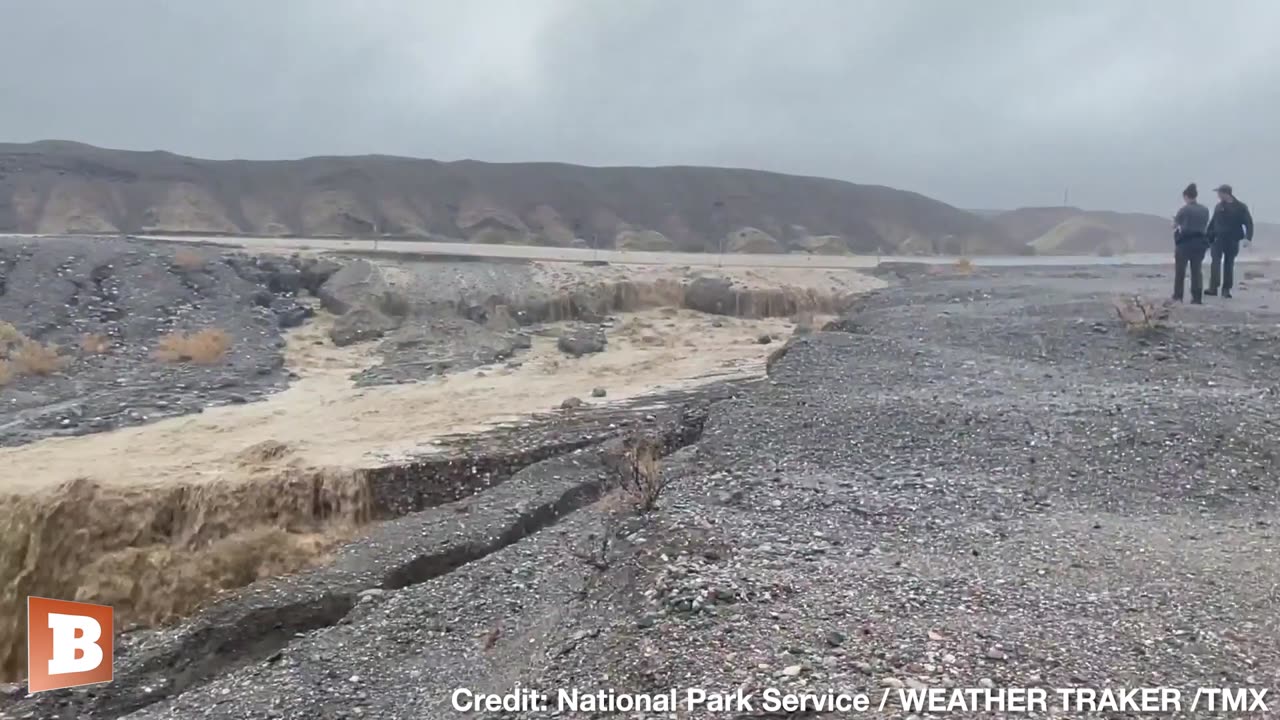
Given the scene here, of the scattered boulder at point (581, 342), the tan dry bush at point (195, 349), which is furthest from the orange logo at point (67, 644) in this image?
the scattered boulder at point (581, 342)

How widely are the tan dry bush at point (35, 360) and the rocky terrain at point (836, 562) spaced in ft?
30.8

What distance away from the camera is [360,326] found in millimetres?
19078

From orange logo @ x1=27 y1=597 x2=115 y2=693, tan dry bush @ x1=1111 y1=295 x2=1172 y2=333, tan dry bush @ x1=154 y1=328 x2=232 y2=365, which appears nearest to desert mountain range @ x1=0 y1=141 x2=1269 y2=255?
tan dry bush @ x1=154 y1=328 x2=232 y2=365

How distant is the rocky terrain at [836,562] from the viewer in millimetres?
4156

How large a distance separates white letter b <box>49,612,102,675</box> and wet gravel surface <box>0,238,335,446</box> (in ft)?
17.3

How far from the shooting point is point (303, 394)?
48.2 ft

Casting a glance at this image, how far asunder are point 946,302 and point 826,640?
1343 centimetres

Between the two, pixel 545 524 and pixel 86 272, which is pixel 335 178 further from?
pixel 545 524

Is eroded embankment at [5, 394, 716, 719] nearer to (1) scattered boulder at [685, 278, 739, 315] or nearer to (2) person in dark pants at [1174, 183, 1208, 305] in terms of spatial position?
(2) person in dark pants at [1174, 183, 1208, 305]

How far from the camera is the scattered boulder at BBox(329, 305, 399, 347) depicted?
18672 mm

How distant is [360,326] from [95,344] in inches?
180

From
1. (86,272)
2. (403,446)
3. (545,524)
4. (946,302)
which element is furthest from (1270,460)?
(86,272)

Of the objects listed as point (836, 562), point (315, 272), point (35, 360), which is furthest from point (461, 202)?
point (836, 562)

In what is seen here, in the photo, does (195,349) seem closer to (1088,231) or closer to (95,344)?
(95,344)
